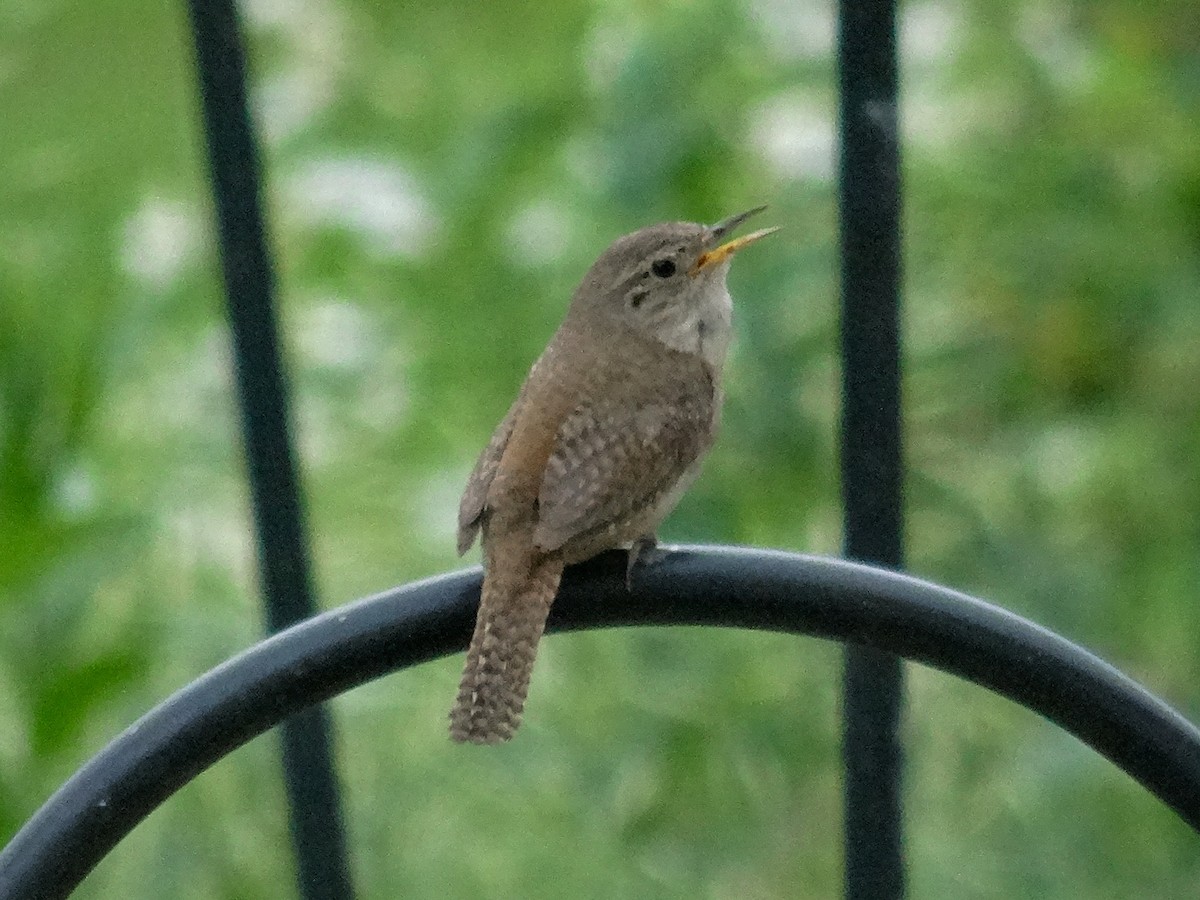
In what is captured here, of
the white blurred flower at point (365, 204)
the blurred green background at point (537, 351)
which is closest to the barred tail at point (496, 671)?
the blurred green background at point (537, 351)

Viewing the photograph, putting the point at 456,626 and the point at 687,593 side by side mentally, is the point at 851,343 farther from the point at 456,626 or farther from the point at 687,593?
the point at 456,626

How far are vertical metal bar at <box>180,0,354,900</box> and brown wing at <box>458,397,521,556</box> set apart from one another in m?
0.40

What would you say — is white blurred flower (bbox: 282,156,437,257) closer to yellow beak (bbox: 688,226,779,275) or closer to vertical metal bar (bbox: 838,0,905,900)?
yellow beak (bbox: 688,226,779,275)

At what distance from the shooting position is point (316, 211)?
330 cm

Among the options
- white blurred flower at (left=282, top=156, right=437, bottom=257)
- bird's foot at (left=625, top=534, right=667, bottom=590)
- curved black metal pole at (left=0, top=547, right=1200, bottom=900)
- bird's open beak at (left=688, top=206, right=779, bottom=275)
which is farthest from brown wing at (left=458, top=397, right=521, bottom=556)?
white blurred flower at (left=282, top=156, right=437, bottom=257)

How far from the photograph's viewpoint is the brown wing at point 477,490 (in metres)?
2.38

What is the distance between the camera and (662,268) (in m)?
2.97

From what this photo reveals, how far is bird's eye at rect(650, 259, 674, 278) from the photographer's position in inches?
117

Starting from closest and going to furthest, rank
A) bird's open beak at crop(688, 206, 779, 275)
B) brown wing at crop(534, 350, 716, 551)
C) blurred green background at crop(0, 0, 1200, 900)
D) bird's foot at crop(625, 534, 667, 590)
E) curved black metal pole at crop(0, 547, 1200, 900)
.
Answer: curved black metal pole at crop(0, 547, 1200, 900) < bird's foot at crop(625, 534, 667, 590) < brown wing at crop(534, 350, 716, 551) < bird's open beak at crop(688, 206, 779, 275) < blurred green background at crop(0, 0, 1200, 900)

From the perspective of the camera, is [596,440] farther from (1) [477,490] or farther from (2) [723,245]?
(2) [723,245]

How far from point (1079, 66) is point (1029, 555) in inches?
36.5

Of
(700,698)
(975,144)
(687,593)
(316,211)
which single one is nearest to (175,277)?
(316,211)

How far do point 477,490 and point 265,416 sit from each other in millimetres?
532

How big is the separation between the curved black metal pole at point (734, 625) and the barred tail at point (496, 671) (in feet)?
0.54
